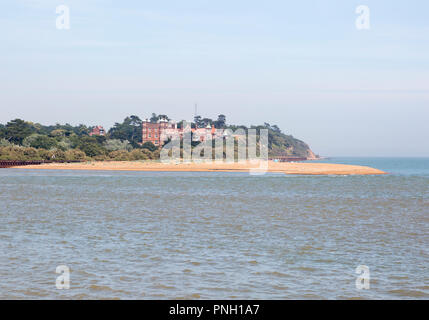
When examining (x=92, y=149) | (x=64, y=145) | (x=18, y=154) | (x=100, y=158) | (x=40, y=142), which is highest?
(x=40, y=142)

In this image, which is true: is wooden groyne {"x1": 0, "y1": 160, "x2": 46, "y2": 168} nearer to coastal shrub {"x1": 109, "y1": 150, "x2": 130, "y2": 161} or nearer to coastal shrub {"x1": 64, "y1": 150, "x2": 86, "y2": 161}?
coastal shrub {"x1": 64, "y1": 150, "x2": 86, "y2": 161}

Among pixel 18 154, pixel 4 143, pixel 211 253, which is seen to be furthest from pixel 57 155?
pixel 211 253

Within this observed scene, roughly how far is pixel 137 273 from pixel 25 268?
386cm

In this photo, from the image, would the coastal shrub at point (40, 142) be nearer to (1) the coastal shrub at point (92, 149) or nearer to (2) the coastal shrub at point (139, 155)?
(1) the coastal shrub at point (92, 149)

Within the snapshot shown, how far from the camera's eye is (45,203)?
46312 millimetres

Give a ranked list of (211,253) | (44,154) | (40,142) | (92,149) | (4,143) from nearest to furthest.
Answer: (211,253), (44,154), (4,143), (92,149), (40,142)

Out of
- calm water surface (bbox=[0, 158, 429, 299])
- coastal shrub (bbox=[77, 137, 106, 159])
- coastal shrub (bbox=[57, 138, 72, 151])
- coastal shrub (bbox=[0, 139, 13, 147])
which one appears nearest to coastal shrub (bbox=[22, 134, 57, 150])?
coastal shrub (bbox=[57, 138, 72, 151])

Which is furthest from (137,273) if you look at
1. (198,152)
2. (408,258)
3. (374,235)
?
(198,152)

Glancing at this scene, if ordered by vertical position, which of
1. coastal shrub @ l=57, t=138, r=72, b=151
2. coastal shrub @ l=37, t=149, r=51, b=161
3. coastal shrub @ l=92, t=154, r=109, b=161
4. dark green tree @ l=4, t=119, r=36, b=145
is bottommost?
coastal shrub @ l=92, t=154, r=109, b=161

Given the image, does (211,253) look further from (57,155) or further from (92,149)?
(92,149)

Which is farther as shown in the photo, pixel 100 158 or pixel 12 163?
pixel 100 158

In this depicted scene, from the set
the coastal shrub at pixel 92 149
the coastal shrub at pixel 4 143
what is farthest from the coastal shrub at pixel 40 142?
the coastal shrub at pixel 92 149

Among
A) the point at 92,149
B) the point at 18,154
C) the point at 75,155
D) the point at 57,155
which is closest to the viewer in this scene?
the point at 18,154

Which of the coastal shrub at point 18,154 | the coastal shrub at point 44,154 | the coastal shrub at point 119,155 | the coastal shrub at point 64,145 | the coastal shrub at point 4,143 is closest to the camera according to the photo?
the coastal shrub at point 18,154
